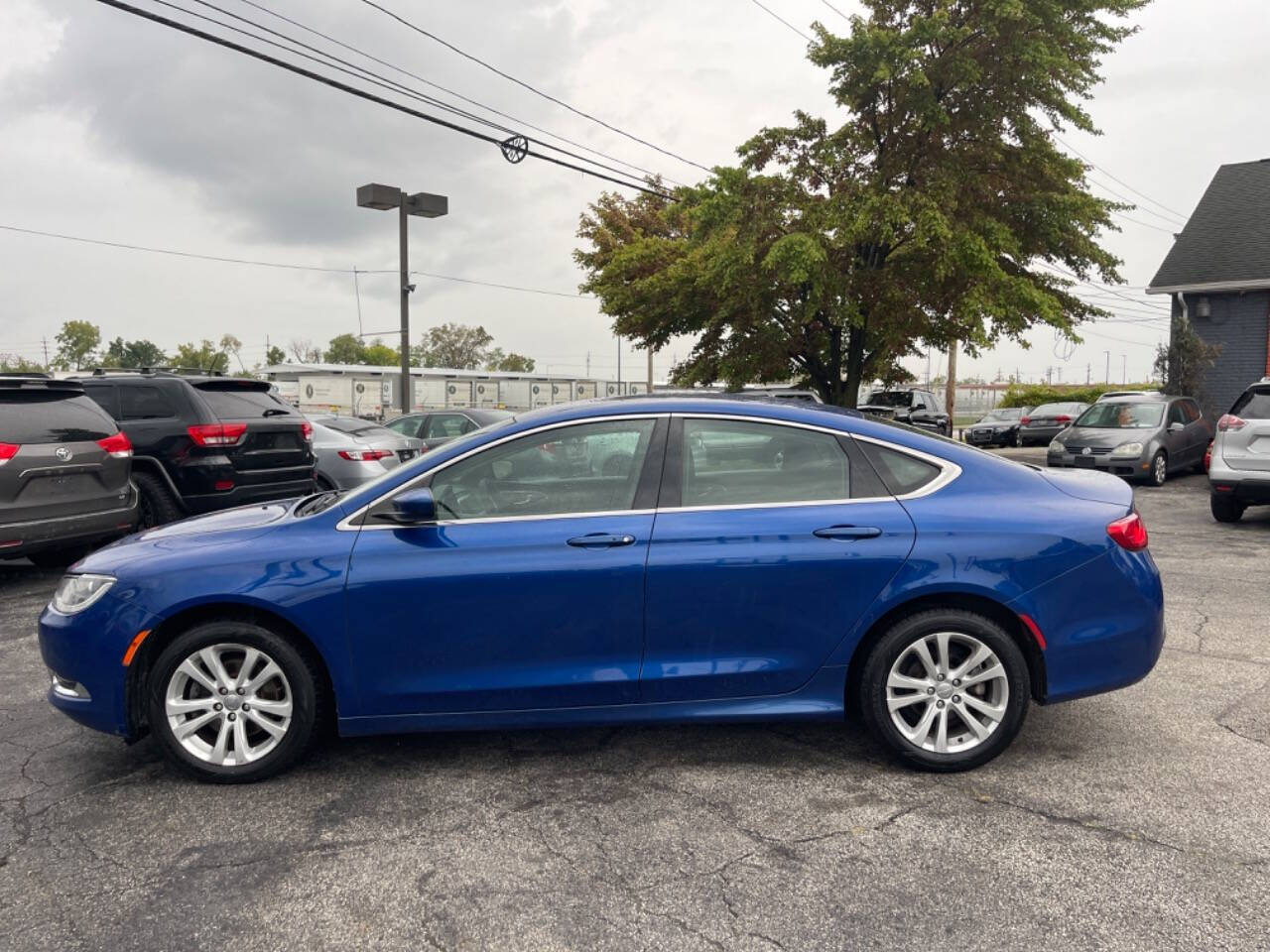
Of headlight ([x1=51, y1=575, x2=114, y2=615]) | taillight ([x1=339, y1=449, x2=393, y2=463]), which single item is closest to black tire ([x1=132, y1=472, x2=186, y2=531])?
taillight ([x1=339, y1=449, x2=393, y2=463])

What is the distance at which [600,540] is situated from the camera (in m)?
3.53

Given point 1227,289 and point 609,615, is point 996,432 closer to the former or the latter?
point 1227,289

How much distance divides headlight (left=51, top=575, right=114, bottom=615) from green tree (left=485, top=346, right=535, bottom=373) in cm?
9020

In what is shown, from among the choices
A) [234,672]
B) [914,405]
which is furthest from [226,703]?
[914,405]

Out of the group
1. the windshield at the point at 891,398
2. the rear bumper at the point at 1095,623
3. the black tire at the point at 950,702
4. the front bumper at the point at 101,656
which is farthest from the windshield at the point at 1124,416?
the front bumper at the point at 101,656

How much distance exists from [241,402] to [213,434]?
0.69 m

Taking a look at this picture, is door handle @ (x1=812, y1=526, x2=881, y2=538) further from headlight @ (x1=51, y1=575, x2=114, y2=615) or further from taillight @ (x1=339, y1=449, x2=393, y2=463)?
taillight @ (x1=339, y1=449, x2=393, y2=463)

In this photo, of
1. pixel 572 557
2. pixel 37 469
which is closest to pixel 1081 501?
pixel 572 557

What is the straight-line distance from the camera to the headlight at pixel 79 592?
3.58 metres

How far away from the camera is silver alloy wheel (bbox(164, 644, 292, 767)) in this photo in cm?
355

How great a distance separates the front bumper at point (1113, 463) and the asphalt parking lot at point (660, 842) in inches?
446

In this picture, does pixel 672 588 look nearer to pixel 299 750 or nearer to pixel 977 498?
pixel 977 498

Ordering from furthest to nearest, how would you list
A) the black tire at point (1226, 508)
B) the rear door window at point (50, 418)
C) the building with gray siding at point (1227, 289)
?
the building with gray siding at point (1227, 289), the black tire at point (1226, 508), the rear door window at point (50, 418)

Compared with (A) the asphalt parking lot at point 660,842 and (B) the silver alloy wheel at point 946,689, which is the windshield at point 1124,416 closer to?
(A) the asphalt parking lot at point 660,842
